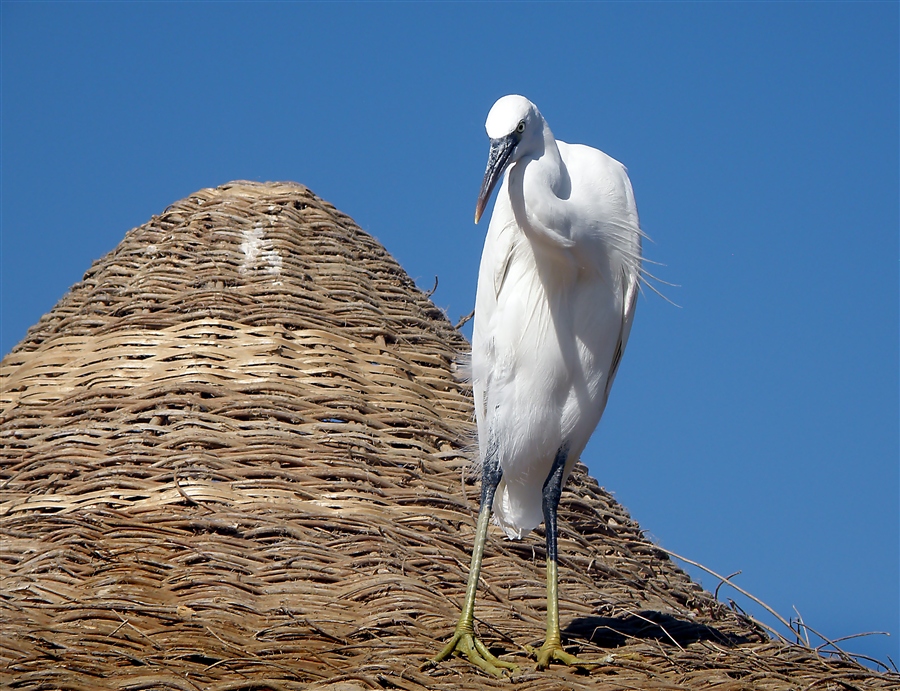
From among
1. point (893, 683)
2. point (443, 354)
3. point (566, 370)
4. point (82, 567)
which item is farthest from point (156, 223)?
point (893, 683)

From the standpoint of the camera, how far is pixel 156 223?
5664 mm

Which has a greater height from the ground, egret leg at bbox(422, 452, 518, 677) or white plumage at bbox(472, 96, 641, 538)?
white plumage at bbox(472, 96, 641, 538)

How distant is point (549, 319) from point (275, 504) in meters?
1.24

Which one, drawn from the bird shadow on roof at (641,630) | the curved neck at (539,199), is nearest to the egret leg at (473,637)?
the bird shadow on roof at (641,630)

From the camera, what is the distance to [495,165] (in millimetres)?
3934

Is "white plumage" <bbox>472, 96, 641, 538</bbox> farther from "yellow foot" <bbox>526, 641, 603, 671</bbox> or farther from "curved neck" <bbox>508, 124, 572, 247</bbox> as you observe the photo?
"yellow foot" <bbox>526, 641, 603, 671</bbox>

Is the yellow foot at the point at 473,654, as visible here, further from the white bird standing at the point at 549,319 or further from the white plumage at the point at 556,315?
the white plumage at the point at 556,315

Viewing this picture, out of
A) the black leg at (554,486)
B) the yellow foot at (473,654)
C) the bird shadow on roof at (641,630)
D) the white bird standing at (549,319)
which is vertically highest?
the white bird standing at (549,319)

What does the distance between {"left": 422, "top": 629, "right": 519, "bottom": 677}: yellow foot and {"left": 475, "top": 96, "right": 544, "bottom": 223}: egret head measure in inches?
53.9

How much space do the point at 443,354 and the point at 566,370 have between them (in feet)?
3.63

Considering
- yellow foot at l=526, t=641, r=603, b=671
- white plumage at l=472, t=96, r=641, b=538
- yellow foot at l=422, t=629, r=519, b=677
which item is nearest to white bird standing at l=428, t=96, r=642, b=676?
white plumage at l=472, t=96, r=641, b=538

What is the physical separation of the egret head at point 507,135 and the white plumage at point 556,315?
52 millimetres

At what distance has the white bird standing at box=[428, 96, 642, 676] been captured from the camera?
4117mm

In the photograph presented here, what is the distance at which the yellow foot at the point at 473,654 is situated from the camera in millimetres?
3663
